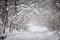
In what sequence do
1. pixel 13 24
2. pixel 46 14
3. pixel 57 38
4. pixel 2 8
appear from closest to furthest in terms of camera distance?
pixel 2 8
pixel 13 24
pixel 57 38
pixel 46 14

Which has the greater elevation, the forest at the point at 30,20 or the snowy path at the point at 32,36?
the forest at the point at 30,20

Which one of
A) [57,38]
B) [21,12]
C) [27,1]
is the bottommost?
[57,38]

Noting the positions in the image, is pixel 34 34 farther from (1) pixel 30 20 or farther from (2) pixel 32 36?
(1) pixel 30 20

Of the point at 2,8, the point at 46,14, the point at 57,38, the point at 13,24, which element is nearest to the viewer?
the point at 2,8

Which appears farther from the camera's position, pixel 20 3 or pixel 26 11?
pixel 26 11

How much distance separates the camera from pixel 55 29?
1.42 metres

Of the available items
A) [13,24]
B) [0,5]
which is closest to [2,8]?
[0,5]

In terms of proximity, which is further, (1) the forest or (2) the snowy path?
(2) the snowy path

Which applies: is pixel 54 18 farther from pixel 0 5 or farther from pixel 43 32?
pixel 0 5

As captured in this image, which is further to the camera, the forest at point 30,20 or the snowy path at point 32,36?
the snowy path at point 32,36

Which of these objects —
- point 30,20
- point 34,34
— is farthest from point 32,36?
point 30,20

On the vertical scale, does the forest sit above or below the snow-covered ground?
above

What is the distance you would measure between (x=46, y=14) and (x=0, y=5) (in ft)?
2.07

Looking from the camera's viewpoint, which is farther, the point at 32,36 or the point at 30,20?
the point at 30,20
